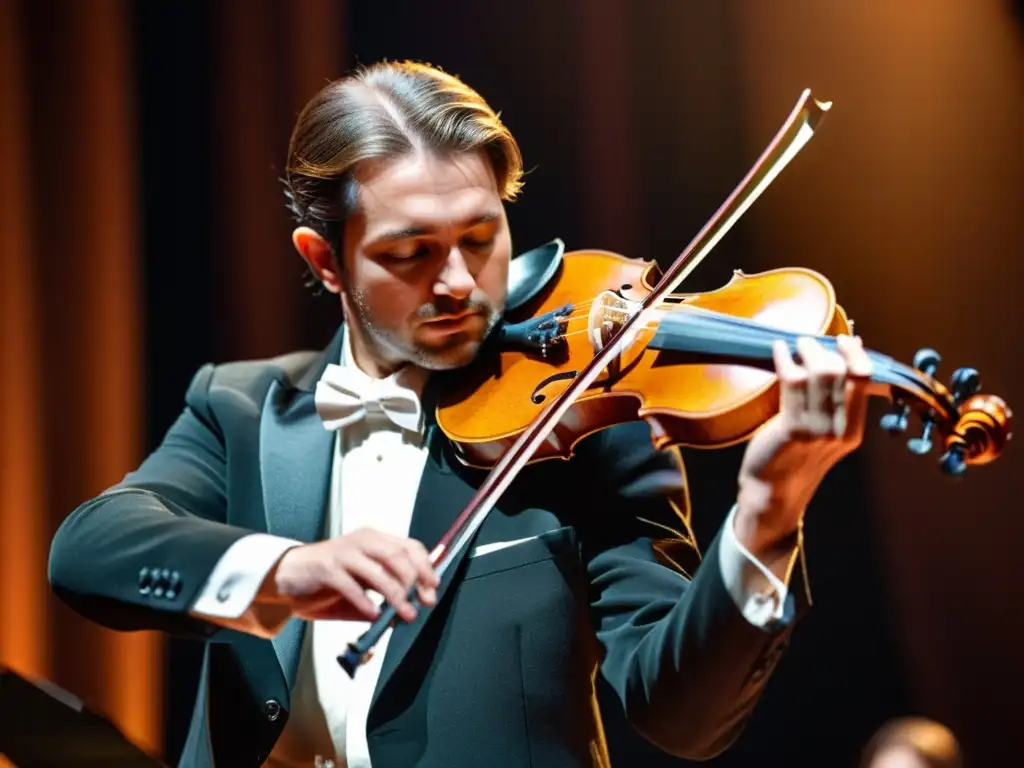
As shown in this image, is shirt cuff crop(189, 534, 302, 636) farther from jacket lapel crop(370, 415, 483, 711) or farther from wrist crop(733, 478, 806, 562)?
wrist crop(733, 478, 806, 562)

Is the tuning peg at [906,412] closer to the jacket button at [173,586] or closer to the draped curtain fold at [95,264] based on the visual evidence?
the jacket button at [173,586]

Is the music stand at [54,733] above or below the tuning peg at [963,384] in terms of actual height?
below

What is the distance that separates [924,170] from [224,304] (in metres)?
1.50

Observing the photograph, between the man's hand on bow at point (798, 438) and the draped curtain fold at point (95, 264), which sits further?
the draped curtain fold at point (95, 264)

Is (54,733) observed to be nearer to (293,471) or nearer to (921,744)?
(293,471)

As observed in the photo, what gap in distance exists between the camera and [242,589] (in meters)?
1.33

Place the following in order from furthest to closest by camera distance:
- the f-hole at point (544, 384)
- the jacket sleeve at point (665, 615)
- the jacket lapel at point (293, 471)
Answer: the jacket lapel at point (293, 471) → the f-hole at point (544, 384) → the jacket sleeve at point (665, 615)

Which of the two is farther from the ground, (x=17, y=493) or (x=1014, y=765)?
(x=17, y=493)

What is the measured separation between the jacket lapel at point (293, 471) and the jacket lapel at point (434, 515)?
0.16 metres

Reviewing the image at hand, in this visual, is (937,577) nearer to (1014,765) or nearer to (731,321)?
(1014,765)

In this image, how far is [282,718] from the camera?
4.99ft

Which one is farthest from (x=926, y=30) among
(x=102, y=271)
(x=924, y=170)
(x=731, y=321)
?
(x=102, y=271)

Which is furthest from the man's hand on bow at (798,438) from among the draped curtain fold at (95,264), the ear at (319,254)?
the draped curtain fold at (95,264)

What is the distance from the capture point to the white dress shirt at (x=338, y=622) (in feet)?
4.38
